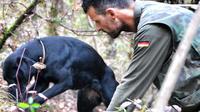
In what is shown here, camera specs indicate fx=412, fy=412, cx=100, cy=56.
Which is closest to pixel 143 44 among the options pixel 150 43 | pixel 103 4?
pixel 150 43

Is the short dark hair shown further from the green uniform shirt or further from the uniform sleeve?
the uniform sleeve

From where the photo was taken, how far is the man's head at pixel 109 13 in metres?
2.82

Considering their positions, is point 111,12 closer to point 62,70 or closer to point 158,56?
point 158,56

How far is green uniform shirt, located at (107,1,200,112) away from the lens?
2574mm

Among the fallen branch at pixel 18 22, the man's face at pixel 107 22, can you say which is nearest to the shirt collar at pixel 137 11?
the man's face at pixel 107 22

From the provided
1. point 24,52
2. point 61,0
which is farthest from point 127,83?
point 61,0

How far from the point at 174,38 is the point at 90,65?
3.05 meters

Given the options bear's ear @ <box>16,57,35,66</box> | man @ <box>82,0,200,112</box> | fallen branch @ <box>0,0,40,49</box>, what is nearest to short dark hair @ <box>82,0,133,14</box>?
man @ <box>82,0,200,112</box>

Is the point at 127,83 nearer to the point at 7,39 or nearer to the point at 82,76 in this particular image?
the point at 82,76

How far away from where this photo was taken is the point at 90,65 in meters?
5.60

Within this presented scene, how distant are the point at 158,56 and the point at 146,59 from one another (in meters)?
0.08

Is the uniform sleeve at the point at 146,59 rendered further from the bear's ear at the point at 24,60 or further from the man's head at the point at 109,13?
the bear's ear at the point at 24,60

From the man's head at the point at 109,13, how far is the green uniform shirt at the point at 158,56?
11 centimetres

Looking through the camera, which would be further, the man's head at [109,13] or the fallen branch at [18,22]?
the fallen branch at [18,22]
